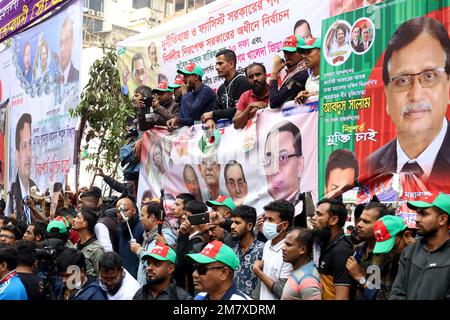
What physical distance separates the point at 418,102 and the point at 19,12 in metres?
9.25

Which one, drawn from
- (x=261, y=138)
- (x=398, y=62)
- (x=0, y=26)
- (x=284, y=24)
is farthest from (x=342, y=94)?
(x=0, y=26)

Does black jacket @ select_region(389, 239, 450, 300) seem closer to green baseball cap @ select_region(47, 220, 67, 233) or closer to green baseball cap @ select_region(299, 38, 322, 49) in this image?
green baseball cap @ select_region(299, 38, 322, 49)

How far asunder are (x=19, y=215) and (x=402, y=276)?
905cm

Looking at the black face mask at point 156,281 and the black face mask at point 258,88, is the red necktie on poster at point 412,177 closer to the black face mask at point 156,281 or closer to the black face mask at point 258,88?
the black face mask at point 156,281

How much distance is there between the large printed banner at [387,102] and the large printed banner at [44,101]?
5.33 meters

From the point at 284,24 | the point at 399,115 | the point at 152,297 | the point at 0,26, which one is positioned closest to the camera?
the point at 152,297

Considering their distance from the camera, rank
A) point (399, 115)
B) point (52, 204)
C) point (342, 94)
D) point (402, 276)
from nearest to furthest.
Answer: point (402, 276) → point (399, 115) → point (342, 94) → point (52, 204)

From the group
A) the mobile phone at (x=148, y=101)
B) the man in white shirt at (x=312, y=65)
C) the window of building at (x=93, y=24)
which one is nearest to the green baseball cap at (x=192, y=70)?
the mobile phone at (x=148, y=101)

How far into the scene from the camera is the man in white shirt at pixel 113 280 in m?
4.70

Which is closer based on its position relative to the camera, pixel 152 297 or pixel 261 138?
pixel 152 297

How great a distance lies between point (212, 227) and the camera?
5.65 m

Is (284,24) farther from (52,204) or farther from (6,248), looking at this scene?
(52,204)

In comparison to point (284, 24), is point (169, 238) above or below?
below

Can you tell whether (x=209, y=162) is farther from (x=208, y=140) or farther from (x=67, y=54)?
(x=67, y=54)
